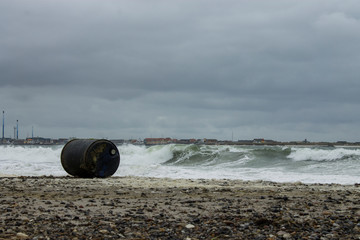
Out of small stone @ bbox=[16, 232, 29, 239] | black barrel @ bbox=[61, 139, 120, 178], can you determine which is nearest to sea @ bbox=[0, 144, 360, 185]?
black barrel @ bbox=[61, 139, 120, 178]

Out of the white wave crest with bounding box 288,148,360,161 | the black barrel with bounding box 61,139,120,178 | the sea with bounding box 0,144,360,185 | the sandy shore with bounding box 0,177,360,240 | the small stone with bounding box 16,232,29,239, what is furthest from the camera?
the white wave crest with bounding box 288,148,360,161

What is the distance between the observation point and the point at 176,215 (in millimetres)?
6820

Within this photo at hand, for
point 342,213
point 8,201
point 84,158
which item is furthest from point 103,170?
point 342,213

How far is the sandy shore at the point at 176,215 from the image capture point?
5648 millimetres

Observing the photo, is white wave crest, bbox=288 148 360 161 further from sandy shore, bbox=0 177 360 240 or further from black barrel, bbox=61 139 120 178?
sandy shore, bbox=0 177 360 240

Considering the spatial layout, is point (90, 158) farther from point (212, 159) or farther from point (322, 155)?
point (322, 155)

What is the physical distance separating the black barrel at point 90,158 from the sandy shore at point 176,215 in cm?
473

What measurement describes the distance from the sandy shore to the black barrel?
473 centimetres

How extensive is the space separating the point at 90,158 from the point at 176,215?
821 cm

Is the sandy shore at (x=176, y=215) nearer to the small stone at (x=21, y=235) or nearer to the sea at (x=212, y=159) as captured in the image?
the small stone at (x=21, y=235)

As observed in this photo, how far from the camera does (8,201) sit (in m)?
8.17

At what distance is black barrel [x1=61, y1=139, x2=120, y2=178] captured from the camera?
14.5 meters

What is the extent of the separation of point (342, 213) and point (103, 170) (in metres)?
9.37

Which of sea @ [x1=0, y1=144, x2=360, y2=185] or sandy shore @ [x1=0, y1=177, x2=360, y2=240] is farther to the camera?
sea @ [x1=0, y1=144, x2=360, y2=185]
